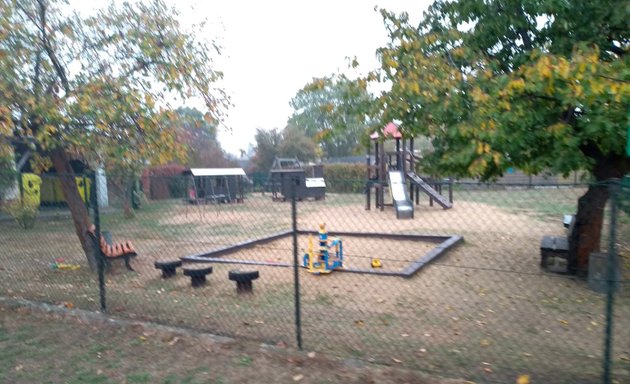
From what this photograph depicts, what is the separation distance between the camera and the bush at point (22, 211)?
13578 millimetres

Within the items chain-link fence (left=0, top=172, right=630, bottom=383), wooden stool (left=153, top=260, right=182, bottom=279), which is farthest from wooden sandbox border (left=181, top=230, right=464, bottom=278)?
wooden stool (left=153, top=260, right=182, bottom=279)

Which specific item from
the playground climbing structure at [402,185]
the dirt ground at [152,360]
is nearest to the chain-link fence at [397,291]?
the dirt ground at [152,360]

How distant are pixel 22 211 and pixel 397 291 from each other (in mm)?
11641

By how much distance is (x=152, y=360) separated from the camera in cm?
416

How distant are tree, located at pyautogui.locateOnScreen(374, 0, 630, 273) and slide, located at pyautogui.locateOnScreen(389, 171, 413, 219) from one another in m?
8.67

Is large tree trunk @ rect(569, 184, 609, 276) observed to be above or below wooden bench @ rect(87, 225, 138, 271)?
above

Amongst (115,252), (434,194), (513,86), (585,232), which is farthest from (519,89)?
(434,194)

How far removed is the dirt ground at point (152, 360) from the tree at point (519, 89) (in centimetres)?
282

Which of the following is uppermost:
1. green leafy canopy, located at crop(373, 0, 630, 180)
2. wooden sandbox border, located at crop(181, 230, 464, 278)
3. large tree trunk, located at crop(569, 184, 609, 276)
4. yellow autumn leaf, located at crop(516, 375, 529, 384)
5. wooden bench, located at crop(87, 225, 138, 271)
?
green leafy canopy, located at crop(373, 0, 630, 180)

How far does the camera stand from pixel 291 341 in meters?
4.50

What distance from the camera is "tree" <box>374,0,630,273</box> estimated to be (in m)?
5.18

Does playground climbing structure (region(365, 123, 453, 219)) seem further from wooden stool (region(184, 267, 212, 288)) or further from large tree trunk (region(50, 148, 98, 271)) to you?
large tree trunk (region(50, 148, 98, 271))

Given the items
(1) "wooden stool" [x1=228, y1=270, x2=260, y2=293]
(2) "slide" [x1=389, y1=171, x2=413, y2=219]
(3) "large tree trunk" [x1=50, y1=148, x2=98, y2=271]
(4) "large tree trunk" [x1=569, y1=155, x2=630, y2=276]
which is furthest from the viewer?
(2) "slide" [x1=389, y1=171, x2=413, y2=219]

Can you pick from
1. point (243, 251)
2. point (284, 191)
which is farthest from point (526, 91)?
point (284, 191)
